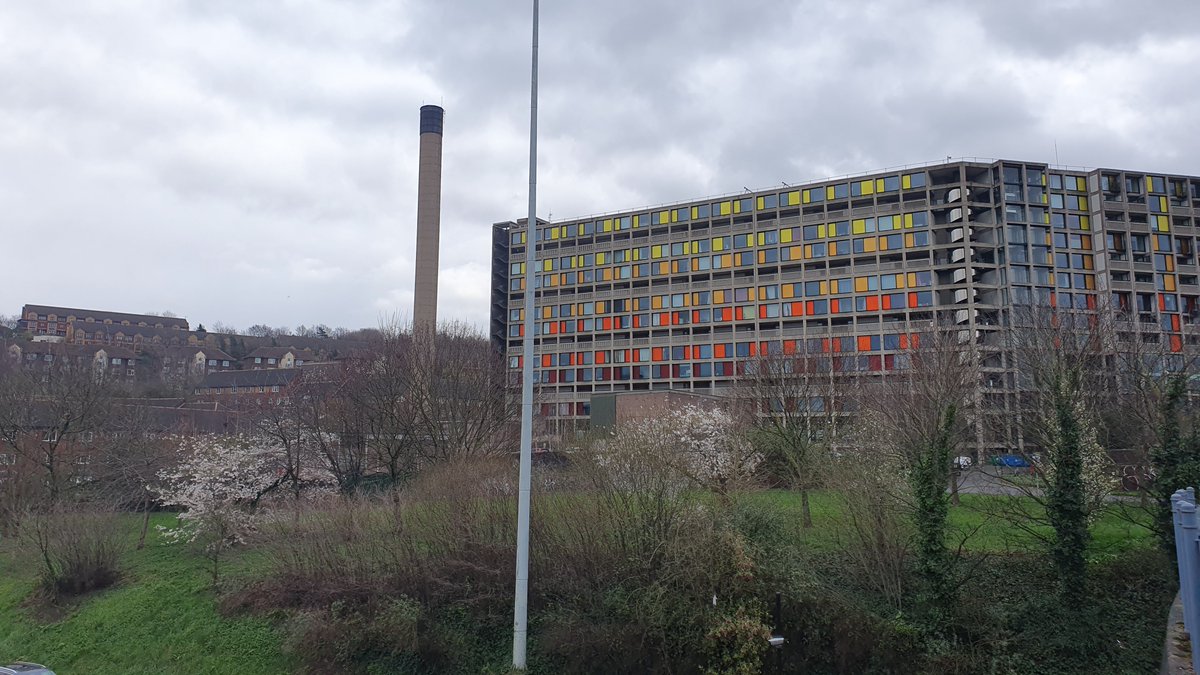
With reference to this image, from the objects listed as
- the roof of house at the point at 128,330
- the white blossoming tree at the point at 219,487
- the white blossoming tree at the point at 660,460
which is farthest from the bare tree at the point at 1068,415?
the roof of house at the point at 128,330

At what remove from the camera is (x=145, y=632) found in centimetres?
1852

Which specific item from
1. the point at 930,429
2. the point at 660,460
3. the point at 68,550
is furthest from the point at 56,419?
the point at 930,429

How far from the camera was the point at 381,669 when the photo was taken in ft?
51.7

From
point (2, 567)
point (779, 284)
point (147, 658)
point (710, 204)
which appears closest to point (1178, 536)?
point (147, 658)

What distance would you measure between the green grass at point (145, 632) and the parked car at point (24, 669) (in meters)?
1.06

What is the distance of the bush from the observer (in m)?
20.7

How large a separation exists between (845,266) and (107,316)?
12431cm

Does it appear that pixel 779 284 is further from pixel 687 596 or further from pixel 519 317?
pixel 687 596

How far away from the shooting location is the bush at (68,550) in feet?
67.9

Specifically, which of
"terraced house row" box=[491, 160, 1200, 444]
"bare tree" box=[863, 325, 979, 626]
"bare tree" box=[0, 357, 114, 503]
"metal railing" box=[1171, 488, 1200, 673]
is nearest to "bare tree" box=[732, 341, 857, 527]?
"bare tree" box=[863, 325, 979, 626]

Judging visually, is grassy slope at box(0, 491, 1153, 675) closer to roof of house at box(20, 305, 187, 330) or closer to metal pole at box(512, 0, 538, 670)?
metal pole at box(512, 0, 538, 670)

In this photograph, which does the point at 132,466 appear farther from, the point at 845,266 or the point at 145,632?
the point at 845,266

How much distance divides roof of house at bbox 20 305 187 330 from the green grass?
127 meters

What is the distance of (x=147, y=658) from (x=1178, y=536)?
19.8 m
